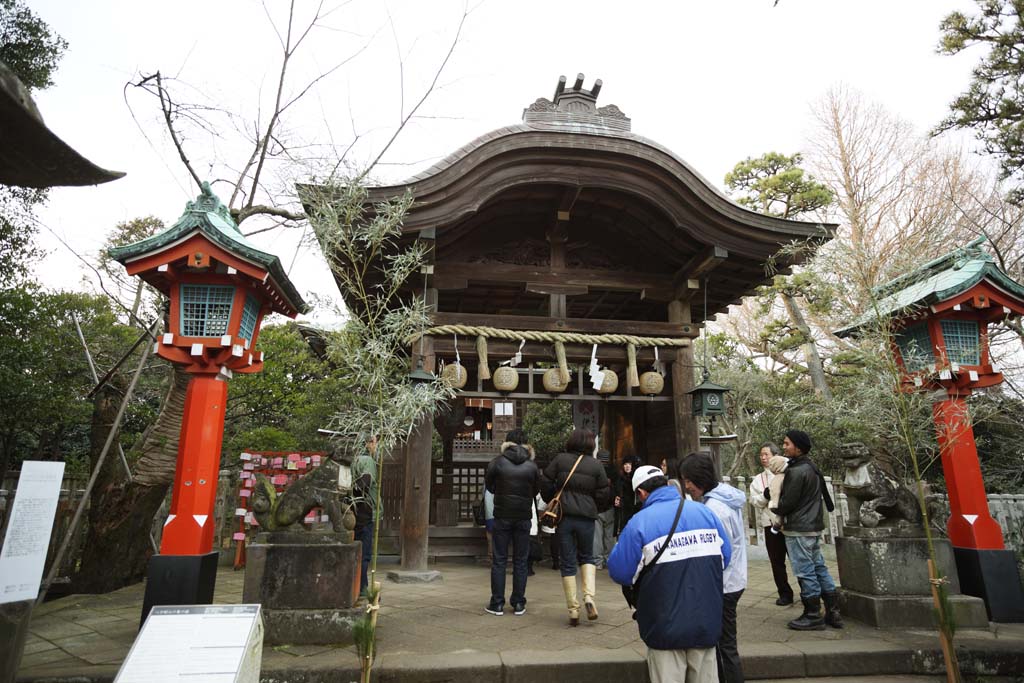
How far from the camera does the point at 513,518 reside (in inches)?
208

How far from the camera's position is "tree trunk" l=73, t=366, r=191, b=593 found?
21.6ft

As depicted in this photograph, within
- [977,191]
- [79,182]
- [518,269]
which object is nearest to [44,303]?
[518,269]

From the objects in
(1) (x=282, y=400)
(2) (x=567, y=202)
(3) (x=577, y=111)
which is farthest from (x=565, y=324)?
(1) (x=282, y=400)

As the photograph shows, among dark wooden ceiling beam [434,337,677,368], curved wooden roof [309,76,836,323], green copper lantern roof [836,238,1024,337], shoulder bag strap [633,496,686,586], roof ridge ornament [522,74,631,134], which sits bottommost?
shoulder bag strap [633,496,686,586]

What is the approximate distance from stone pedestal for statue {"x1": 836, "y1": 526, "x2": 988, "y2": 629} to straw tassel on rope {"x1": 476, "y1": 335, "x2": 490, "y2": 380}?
4.49m

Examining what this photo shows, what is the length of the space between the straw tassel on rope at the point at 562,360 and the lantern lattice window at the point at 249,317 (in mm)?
3881

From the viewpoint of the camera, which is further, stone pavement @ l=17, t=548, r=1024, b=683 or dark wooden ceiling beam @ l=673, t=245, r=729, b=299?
dark wooden ceiling beam @ l=673, t=245, r=729, b=299

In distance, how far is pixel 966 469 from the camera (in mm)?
5812

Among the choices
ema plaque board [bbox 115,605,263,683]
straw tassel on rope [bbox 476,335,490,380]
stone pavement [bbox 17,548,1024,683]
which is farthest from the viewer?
straw tassel on rope [bbox 476,335,490,380]

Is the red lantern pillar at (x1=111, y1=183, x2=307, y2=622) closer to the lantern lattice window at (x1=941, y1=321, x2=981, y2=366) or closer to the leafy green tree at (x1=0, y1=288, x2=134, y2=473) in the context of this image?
the leafy green tree at (x1=0, y1=288, x2=134, y2=473)

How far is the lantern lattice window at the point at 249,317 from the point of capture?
527 centimetres

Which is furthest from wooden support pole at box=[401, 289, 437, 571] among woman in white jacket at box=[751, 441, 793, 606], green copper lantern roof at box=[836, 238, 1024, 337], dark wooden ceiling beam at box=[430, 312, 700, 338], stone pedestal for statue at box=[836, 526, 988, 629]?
green copper lantern roof at box=[836, 238, 1024, 337]

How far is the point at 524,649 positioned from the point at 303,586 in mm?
1900

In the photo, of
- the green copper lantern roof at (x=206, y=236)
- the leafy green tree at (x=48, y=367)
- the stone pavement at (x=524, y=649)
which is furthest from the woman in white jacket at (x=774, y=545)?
the leafy green tree at (x=48, y=367)
